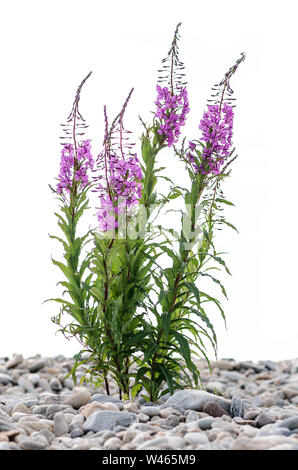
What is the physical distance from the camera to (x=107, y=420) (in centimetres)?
319

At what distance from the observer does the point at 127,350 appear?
3842 millimetres

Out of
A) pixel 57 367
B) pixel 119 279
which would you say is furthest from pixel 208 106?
pixel 57 367

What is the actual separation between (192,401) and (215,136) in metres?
1.62

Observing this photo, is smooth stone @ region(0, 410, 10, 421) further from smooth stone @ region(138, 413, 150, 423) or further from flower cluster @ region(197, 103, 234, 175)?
flower cluster @ region(197, 103, 234, 175)

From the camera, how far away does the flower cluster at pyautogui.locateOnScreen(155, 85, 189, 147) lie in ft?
12.4

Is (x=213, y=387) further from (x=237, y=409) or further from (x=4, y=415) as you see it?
(x=4, y=415)

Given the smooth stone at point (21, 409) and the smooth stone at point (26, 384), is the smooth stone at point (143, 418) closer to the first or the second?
the smooth stone at point (21, 409)

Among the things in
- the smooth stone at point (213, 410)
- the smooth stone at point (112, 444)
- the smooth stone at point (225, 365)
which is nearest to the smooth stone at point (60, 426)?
the smooth stone at point (112, 444)

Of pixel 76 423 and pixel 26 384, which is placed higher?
pixel 76 423

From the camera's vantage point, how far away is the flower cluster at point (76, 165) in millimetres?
3908

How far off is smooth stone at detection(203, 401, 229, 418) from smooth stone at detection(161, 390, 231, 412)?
0.05 meters

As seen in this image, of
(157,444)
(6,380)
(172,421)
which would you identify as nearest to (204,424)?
(172,421)

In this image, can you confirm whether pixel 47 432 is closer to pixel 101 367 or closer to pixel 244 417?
pixel 101 367
